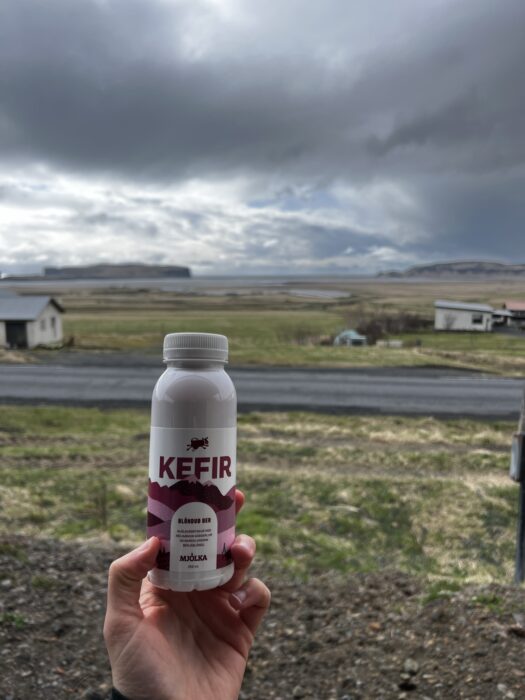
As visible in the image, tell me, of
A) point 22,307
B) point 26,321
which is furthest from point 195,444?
point 22,307

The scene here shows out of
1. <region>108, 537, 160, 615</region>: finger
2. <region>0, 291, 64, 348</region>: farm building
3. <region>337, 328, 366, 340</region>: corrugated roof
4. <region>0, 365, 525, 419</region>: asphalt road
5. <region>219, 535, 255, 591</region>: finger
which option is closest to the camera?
→ <region>108, 537, 160, 615</region>: finger

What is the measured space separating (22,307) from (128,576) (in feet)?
113

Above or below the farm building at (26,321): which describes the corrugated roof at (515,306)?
above

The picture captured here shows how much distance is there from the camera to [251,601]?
223cm

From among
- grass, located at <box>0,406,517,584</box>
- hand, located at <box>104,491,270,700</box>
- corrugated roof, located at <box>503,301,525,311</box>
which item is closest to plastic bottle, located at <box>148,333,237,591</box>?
hand, located at <box>104,491,270,700</box>

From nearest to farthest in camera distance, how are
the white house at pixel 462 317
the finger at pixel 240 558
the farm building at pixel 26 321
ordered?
the finger at pixel 240 558 → the farm building at pixel 26 321 → the white house at pixel 462 317

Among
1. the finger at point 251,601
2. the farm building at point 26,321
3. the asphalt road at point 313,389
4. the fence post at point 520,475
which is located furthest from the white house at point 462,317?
the finger at point 251,601

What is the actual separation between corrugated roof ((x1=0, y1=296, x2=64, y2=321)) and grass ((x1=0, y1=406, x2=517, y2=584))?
19136 mm

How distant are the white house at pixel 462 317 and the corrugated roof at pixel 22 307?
24854 millimetres

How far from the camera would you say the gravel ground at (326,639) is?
4082 millimetres

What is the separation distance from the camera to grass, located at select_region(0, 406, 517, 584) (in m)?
7.03

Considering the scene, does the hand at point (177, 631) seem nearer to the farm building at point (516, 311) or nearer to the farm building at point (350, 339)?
the farm building at point (516, 311)

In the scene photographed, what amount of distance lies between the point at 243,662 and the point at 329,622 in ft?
10.1

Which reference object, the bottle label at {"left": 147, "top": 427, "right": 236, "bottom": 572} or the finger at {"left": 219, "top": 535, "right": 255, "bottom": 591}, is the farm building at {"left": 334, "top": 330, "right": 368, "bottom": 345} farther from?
the bottle label at {"left": 147, "top": 427, "right": 236, "bottom": 572}
